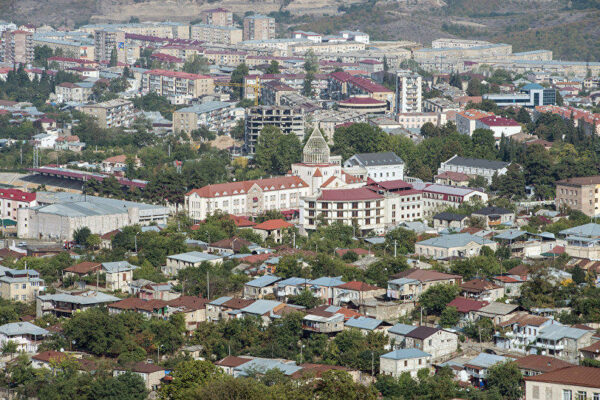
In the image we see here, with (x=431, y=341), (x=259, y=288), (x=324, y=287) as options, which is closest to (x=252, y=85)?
(x=259, y=288)

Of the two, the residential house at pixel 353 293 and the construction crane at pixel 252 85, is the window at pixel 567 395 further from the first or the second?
the construction crane at pixel 252 85

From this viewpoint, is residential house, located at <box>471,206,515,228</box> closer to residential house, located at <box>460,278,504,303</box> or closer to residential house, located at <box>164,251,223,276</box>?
residential house, located at <box>460,278,504,303</box>

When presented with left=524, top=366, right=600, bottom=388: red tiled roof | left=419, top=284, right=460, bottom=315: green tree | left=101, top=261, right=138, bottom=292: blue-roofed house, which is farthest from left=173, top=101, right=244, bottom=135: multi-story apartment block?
left=524, top=366, right=600, bottom=388: red tiled roof

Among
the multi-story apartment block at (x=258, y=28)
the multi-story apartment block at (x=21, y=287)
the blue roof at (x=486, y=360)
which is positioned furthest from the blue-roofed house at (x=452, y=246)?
the multi-story apartment block at (x=258, y=28)

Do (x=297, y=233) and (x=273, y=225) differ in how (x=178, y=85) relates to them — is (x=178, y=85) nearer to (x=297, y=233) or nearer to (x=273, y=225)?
(x=273, y=225)

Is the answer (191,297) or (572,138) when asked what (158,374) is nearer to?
(191,297)
